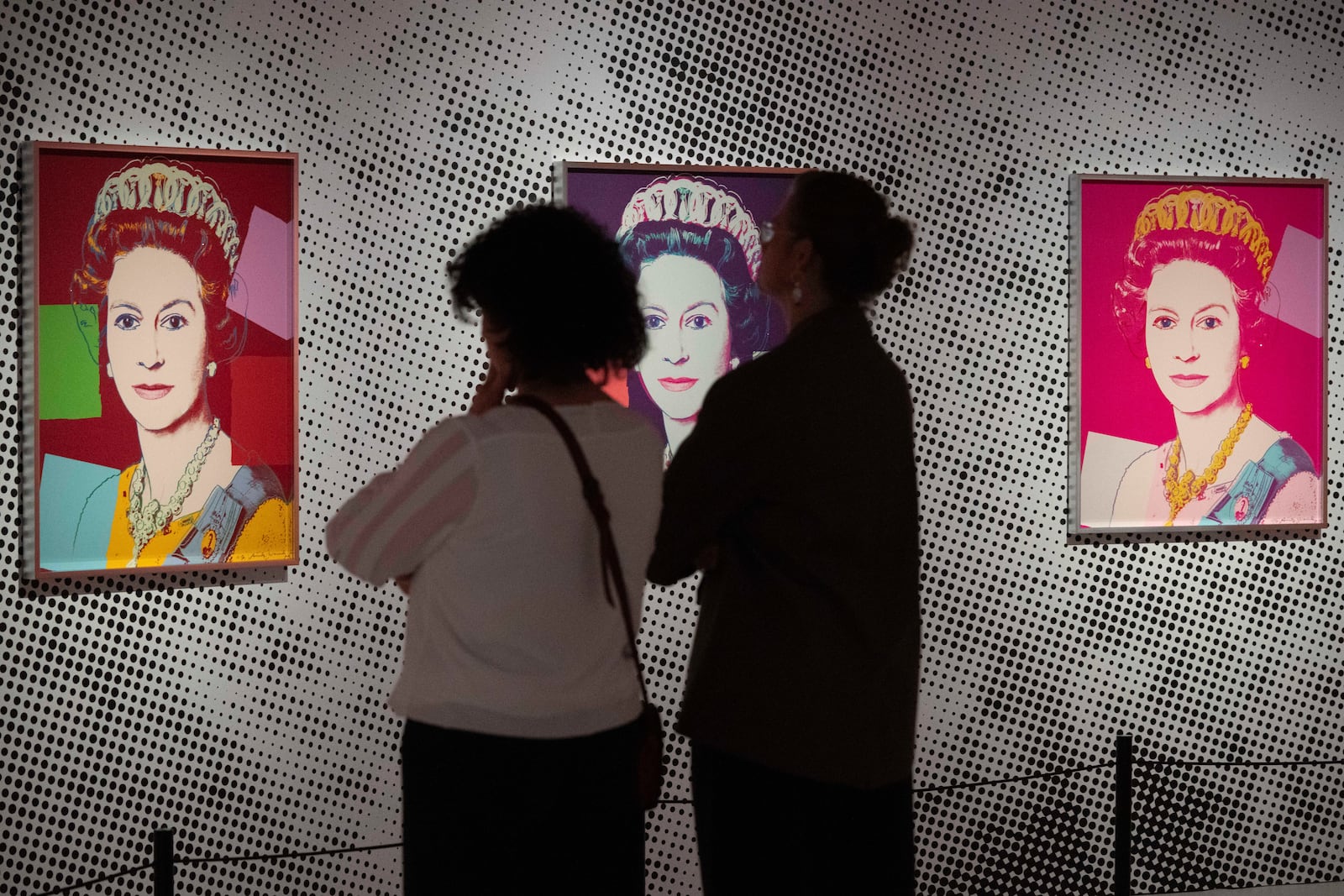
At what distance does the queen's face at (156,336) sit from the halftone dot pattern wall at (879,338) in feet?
0.80

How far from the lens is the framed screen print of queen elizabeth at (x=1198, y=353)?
12.7 feet

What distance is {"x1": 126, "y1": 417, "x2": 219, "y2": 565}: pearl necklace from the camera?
323 centimetres

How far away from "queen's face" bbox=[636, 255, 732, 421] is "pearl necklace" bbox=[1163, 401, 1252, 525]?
4.62ft

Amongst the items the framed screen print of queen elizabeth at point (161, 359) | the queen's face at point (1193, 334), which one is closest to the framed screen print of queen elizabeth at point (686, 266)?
the framed screen print of queen elizabeth at point (161, 359)

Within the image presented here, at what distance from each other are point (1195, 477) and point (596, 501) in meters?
2.77

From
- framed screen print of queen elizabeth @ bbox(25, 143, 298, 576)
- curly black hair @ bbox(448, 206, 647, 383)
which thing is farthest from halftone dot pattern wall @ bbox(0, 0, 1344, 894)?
curly black hair @ bbox(448, 206, 647, 383)

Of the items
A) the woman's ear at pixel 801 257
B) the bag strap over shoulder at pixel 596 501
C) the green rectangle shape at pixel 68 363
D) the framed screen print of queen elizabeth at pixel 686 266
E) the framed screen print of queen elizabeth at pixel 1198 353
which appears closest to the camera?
the bag strap over shoulder at pixel 596 501

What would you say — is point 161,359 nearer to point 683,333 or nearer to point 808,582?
point 683,333

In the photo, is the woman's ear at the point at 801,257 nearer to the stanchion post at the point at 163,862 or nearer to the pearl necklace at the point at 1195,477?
the stanchion post at the point at 163,862

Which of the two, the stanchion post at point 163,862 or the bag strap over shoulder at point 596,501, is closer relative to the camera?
the bag strap over shoulder at point 596,501

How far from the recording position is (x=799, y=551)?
200 centimetres

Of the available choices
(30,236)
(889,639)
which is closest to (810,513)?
(889,639)

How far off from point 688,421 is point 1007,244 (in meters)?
1.09

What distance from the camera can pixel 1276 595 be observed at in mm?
4098
